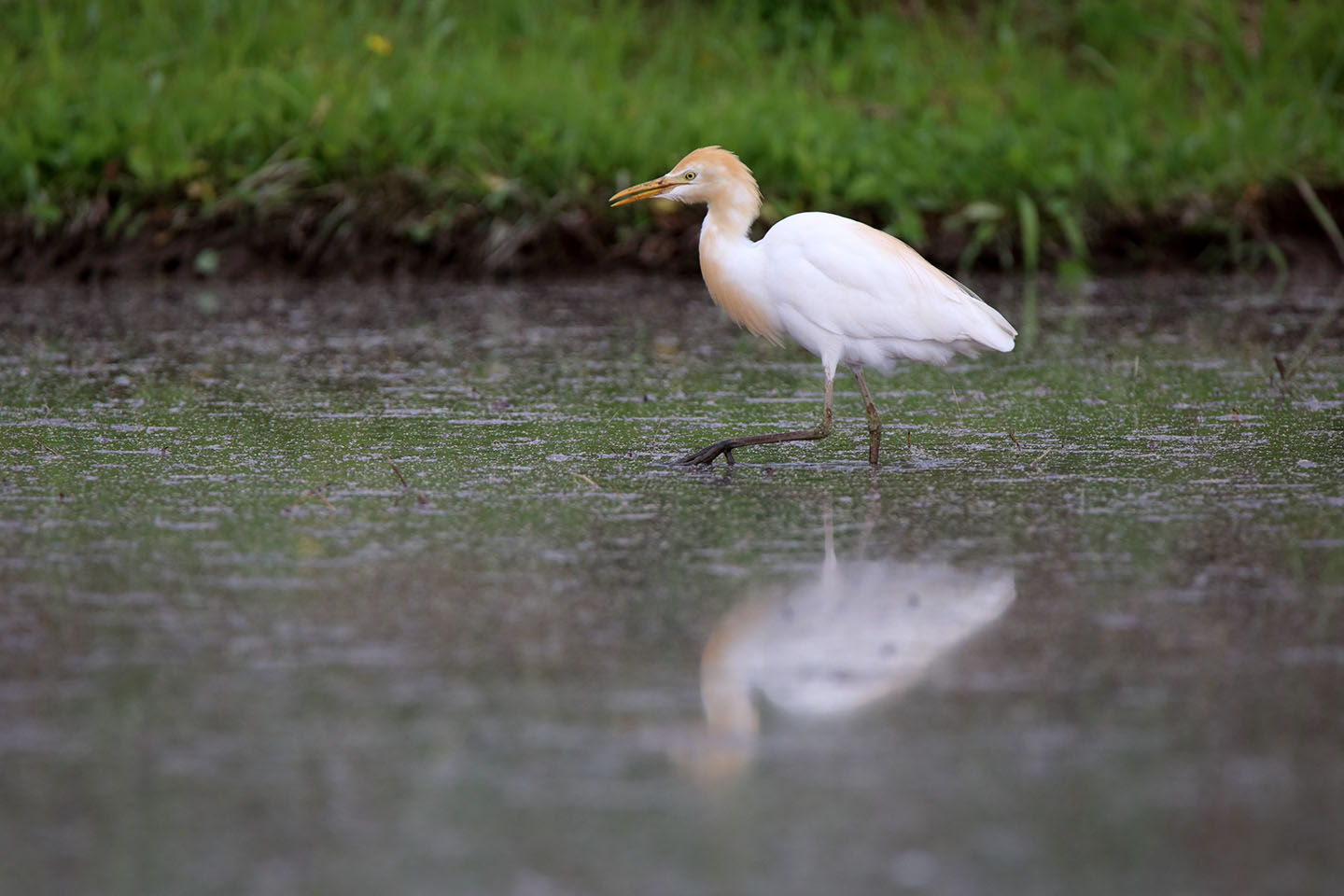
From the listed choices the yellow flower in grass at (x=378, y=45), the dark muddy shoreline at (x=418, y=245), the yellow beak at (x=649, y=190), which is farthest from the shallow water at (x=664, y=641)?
the yellow flower in grass at (x=378, y=45)

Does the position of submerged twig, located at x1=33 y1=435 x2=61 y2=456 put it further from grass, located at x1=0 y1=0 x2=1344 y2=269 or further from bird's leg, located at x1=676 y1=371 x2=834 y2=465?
grass, located at x1=0 y1=0 x2=1344 y2=269

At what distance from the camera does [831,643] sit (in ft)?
11.2

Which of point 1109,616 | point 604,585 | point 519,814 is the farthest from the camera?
point 604,585

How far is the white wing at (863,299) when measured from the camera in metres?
5.48

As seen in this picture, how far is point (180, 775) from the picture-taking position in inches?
108

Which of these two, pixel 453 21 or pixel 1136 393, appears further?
pixel 453 21

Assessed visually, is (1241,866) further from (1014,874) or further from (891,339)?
(891,339)

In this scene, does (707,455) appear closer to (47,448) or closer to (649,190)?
(649,190)

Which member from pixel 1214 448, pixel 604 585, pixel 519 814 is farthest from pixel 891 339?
pixel 519 814

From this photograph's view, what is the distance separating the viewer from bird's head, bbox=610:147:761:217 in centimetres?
582

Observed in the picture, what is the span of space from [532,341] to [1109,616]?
468cm

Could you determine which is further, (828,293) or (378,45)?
(378,45)

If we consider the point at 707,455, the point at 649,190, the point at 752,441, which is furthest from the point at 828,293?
the point at 649,190

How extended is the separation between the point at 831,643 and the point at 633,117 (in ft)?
24.6
